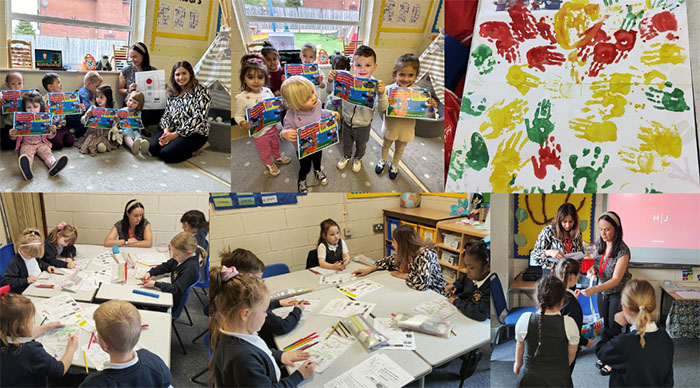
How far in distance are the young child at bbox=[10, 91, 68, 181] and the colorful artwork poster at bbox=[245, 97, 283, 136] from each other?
0.66 m

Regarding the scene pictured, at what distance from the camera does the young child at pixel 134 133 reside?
1.58 meters

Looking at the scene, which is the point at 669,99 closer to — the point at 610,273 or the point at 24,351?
the point at 610,273

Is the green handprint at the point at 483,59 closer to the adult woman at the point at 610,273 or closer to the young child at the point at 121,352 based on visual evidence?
the adult woman at the point at 610,273

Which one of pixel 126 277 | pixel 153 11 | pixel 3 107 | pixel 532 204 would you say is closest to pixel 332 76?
pixel 153 11

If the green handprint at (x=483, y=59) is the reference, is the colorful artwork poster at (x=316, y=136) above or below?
below

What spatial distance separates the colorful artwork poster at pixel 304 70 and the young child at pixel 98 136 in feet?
2.05

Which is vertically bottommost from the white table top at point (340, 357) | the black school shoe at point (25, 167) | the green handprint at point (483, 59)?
the white table top at point (340, 357)

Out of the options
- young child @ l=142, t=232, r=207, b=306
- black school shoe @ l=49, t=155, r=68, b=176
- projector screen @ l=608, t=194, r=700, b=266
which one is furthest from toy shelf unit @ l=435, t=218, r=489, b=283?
black school shoe @ l=49, t=155, r=68, b=176

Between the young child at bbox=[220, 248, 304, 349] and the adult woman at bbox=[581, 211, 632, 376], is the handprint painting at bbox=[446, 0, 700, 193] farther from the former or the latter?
the young child at bbox=[220, 248, 304, 349]

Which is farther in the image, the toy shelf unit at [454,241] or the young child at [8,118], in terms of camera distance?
the toy shelf unit at [454,241]

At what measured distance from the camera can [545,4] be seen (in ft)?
5.72

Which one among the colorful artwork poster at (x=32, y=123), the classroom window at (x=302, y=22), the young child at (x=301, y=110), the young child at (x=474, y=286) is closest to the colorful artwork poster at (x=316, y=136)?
the young child at (x=301, y=110)

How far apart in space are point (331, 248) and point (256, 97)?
618mm

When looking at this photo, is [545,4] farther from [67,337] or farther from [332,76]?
[67,337]
